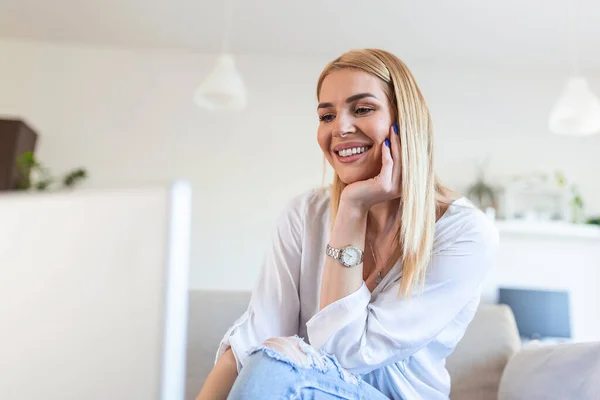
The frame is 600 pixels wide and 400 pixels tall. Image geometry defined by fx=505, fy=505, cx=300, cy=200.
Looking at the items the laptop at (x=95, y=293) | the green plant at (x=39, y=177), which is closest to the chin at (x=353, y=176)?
the laptop at (x=95, y=293)

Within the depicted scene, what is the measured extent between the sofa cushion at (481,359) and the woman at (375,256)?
378mm

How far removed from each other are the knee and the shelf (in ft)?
8.55

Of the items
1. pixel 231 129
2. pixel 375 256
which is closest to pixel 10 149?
pixel 231 129

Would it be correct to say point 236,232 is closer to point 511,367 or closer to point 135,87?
point 135,87

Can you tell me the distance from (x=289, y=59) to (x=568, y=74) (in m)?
1.89

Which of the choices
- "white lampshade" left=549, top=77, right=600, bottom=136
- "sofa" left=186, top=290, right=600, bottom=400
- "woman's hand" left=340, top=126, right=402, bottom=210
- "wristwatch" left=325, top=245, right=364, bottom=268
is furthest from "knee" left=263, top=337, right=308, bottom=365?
"white lampshade" left=549, top=77, right=600, bottom=136

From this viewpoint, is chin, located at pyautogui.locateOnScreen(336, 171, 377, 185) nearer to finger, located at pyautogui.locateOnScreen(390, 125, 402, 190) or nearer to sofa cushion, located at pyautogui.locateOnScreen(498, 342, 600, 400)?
finger, located at pyautogui.locateOnScreen(390, 125, 402, 190)

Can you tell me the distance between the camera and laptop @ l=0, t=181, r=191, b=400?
289 mm

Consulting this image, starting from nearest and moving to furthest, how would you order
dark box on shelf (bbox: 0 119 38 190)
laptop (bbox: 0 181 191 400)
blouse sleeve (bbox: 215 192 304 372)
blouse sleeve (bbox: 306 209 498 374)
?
laptop (bbox: 0 181 191 400), blouse sleeve (bbox: 306 209 498 374), blouse sleeve (bbox: 215 192 304 372), dark box on shelf (bbox: 0 119 38 190)

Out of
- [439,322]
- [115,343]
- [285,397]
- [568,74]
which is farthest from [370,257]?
[568,74]

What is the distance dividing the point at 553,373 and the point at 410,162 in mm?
635

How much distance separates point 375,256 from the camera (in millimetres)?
1151

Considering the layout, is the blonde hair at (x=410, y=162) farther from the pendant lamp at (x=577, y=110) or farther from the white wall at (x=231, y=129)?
the white wall at (x=231, y=129)

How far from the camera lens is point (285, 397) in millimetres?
692
